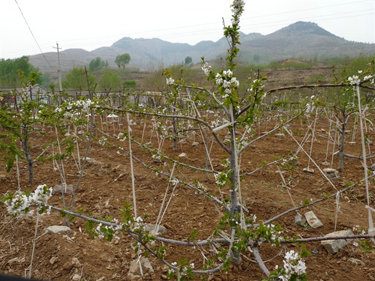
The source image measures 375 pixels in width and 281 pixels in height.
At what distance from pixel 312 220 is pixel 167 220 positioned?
1854 mm

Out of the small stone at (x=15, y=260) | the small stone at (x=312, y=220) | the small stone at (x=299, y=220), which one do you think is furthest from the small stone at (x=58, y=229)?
the small stone at (x=312, y=220)

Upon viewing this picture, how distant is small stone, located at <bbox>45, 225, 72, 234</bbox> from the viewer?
9.46ft

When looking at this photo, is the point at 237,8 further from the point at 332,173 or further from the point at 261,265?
the point at 332,173

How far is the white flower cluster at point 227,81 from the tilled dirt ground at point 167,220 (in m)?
1.20

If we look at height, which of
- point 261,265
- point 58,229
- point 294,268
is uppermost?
point 294,268

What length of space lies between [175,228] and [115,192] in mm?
1469

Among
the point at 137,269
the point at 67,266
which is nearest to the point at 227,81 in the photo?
the point at 137,269

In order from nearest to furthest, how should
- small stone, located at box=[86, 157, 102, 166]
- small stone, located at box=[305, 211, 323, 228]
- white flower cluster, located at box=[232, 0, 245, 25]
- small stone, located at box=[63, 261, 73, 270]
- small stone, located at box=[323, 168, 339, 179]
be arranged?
1. white flower cluster, located at box=[232, 0, 245, 25]
2. small stone, located at box=[63, 261, 73, 270]
3. small stone, located at box=[305, 211, 323, 228]
4. small stone, located at box=[323, 168, 339, 179]
5. small stone, located at box=[86, 157, 102, 166]

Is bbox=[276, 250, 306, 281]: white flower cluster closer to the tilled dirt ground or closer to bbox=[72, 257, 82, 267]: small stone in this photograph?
the tilled dirt ground

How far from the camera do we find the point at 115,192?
4.15m

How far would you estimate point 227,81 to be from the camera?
6.13ft

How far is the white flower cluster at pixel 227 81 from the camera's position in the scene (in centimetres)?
186

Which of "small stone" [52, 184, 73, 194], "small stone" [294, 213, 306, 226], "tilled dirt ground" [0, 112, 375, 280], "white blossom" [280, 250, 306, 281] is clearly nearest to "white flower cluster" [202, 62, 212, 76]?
"tilled dirt ground" [0, 112, 375, 280]

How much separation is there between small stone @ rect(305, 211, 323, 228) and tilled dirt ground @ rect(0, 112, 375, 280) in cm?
6
